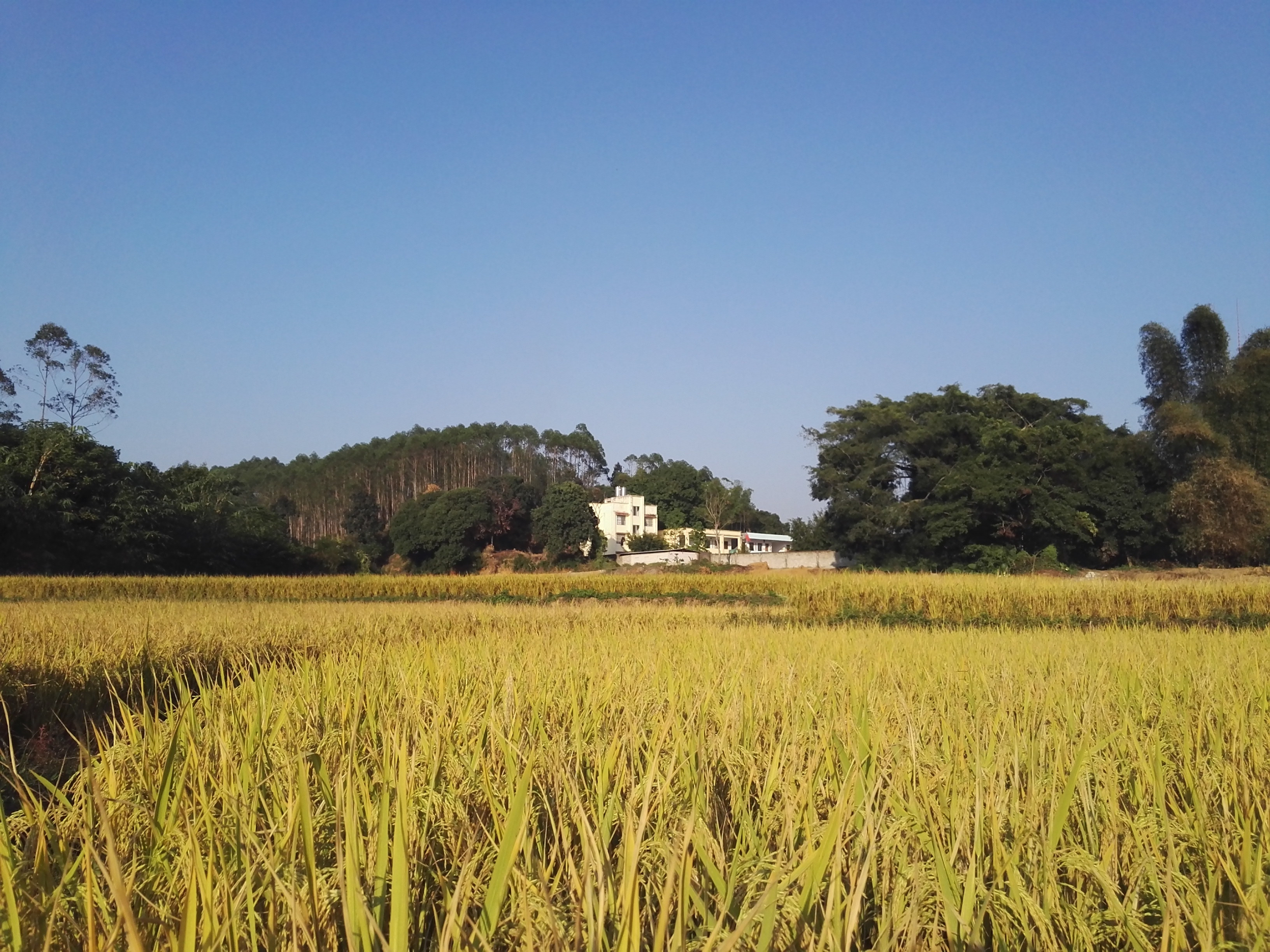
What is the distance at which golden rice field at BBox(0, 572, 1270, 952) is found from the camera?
4.73 feet

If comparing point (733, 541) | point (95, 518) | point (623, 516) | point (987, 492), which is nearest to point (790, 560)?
point (987, 492)

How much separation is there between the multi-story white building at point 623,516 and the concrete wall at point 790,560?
16.3 metres

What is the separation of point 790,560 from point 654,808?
37552 mm

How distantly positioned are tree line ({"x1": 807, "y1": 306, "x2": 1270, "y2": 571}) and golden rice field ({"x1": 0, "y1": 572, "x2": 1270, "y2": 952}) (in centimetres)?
2502

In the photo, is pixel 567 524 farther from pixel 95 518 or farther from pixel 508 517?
pixel 95 518

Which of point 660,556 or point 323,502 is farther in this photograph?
point 323,502

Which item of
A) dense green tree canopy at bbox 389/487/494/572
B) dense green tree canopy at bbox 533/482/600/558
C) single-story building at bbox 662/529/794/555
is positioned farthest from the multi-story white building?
dense green tree canopy at bbox 389/487/494/572

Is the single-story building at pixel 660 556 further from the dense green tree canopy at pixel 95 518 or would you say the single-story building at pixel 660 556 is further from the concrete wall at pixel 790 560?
the dense green tree canopy at pixel 95 518

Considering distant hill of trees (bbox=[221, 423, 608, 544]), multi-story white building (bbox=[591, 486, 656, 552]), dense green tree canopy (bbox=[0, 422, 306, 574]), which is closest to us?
dense green tree canopy (bbox=[0, 422, 306, 574])

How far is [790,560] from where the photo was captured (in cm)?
3900

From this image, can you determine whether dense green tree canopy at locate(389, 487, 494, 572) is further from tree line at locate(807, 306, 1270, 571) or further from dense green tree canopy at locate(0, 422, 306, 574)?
tree line at locate(807, 306, 1270, 571)

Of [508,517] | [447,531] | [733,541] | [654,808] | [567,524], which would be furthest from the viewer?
[733,541]

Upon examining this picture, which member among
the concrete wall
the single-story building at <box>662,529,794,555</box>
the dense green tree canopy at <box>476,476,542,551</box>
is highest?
the dense green tree canopy at <box>476,476,542,551</box>

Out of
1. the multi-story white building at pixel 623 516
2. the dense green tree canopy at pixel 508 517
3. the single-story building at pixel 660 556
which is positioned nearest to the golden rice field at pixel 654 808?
the single-story building at pixel 660 556
